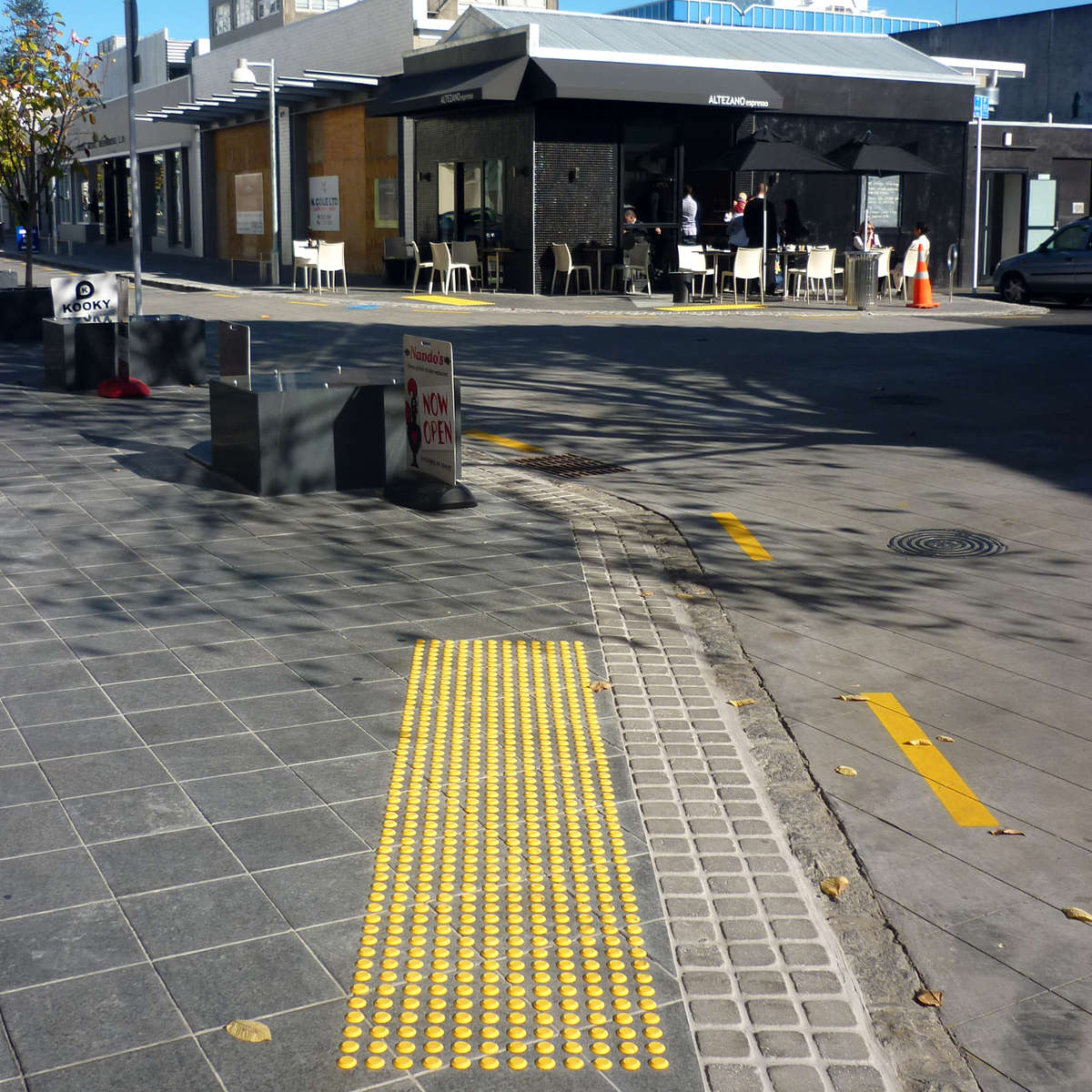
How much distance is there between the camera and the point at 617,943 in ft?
12.1

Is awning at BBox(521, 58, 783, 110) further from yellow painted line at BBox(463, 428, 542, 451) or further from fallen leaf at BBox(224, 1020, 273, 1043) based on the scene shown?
fallen leaf at BBox(224, 1020, 273, 1043)

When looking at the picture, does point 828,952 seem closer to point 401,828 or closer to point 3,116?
point 401,828

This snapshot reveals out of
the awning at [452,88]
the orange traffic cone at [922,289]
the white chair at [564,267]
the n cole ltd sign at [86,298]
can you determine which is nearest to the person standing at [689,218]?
the white chair at [564,267]

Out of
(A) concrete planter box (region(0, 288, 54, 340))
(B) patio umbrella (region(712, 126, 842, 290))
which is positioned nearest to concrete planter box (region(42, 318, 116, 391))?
(A) concrete planter box (region(0, 288, 54, 340))

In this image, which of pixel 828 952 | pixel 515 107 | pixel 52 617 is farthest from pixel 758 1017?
pixel 515 107

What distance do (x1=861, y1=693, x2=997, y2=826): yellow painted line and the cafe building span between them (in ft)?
76.1

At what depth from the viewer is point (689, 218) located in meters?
28.6

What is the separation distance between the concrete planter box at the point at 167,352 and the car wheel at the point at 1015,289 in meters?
19.9

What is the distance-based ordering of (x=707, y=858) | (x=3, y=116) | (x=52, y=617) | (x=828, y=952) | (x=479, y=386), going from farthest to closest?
1. (x=3, y=116)
2. (x=479, y=386)
3. (x=52, y=617)
4. (x=707, y=858)
5. (x=828, y=952)

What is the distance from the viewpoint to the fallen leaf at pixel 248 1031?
3.21 m

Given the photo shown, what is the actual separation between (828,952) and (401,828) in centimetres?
138

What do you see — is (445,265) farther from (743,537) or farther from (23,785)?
(23,785)

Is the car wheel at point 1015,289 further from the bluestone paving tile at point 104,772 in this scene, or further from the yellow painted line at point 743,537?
the bluestone paving tile at point 104,772

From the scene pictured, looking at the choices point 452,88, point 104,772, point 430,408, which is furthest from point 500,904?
point 452,88
